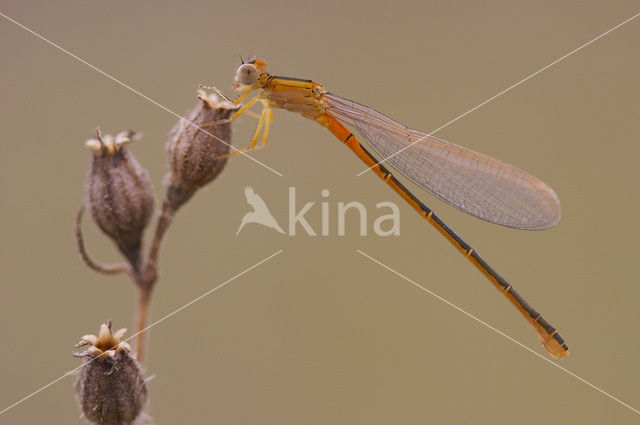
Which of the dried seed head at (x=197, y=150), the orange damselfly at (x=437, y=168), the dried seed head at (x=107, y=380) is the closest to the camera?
the dried seed head at (x=107, y=380)

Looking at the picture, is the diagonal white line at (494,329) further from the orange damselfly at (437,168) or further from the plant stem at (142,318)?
the plant stem at (142,318)

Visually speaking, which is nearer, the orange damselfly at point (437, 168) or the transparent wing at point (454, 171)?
the orange damselfly at point (437, 168)

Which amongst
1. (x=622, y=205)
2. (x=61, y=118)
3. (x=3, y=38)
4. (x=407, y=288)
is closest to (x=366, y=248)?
(x=407, y=288)

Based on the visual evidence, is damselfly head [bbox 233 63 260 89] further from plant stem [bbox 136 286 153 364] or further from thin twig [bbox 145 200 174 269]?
plant stem [bbox 136 286 153 364]

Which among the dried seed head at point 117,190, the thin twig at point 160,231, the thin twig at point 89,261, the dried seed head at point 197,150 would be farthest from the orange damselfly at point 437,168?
the thin twig at point 89,261

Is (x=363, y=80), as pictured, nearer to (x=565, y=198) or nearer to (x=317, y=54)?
(x=317, y=54)

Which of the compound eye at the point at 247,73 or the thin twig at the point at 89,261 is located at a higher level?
the compound eye at the point at 247,73

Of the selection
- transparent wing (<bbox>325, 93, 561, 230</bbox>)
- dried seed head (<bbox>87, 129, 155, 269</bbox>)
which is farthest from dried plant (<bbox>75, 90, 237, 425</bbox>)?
transparent wing (<bbox>325, 93, 561, 230</bbox>)

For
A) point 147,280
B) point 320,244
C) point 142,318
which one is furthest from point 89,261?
point 320,244
